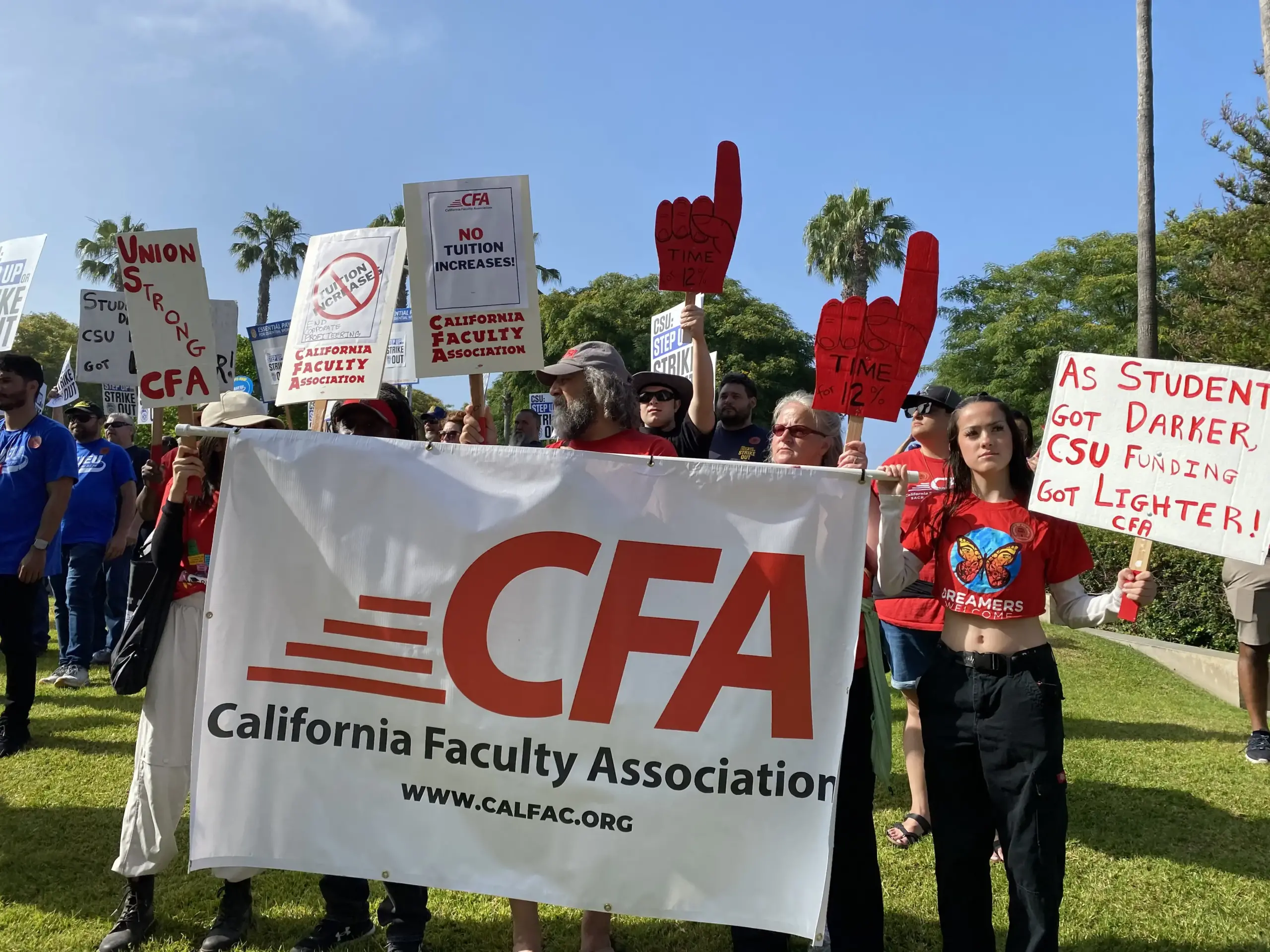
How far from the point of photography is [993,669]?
2701 millimetres

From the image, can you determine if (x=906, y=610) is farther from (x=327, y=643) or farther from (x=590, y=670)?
(x=327, y=643)

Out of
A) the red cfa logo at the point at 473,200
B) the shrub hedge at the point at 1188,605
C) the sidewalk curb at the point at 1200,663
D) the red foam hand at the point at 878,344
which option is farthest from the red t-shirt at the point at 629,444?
the shrub hedge at the point at 1188,605

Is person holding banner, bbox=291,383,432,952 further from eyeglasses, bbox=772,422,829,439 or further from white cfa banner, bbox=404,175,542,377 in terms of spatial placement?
eyeglasses, bbox=772,422,829,439

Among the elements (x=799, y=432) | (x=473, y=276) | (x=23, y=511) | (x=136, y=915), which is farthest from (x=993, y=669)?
(x=23, y=511)

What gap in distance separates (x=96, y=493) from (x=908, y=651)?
611 cm

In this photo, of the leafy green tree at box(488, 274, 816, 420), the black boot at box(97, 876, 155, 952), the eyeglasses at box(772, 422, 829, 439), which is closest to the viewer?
the eyeglasses at box(772, 422, 829, 439)

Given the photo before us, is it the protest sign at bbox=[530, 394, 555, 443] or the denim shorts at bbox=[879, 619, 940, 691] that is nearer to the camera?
the denim shorts at bbox=[879, 619, 940, 691]

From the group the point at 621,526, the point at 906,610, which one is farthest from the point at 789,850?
the point at 906,610

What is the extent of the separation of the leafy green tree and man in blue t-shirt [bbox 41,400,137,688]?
81.8ft

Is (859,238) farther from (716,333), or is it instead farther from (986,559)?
(986,559)

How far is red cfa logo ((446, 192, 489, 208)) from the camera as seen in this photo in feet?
11.0

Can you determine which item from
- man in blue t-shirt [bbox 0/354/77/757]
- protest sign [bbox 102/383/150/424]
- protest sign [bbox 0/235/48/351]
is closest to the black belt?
man in blue t-shirt [bbox 0/354/77/757]

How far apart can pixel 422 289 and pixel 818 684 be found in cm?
195

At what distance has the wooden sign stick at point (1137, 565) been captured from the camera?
8.34 feet
